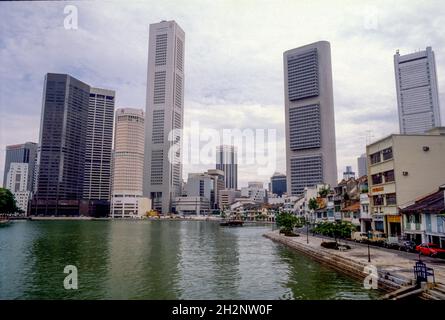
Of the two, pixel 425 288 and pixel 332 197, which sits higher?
pixel 332 197

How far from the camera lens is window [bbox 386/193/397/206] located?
52.8 metres

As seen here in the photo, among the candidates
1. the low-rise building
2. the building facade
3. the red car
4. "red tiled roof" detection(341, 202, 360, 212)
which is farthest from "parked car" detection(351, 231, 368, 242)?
the red car

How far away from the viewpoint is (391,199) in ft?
177

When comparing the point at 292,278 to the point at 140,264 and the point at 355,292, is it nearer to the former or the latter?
the point at 355,292

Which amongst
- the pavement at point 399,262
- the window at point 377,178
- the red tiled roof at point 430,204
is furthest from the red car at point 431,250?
the window at point 377,178

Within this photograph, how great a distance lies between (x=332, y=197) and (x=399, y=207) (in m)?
31.3

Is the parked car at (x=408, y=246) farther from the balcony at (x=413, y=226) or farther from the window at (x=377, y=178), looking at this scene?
the window at (x=377, y=178)

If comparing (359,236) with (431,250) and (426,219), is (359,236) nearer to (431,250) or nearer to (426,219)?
(426,219)

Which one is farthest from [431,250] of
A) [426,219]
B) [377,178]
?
[377,178]
